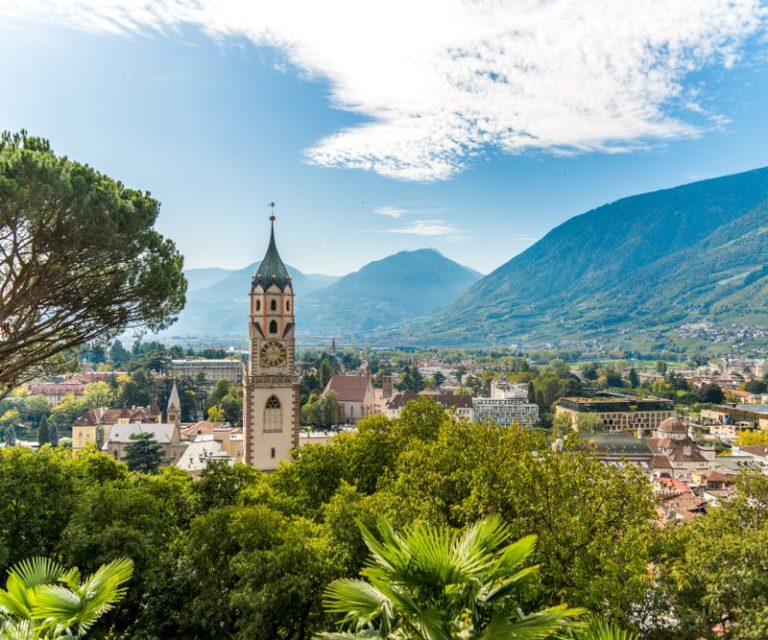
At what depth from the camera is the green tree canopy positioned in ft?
40.0

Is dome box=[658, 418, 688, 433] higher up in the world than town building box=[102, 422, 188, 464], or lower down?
lower down

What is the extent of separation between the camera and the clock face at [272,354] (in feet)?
82.8

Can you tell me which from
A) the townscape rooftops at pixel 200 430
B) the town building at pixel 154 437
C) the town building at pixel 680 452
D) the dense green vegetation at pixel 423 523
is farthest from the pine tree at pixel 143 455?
the town building at pixel 680 452

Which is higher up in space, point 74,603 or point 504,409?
point 74,603

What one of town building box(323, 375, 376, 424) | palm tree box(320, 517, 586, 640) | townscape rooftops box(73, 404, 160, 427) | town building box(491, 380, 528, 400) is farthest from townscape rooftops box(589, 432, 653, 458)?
palm tree box(320, 517, 586, 640)

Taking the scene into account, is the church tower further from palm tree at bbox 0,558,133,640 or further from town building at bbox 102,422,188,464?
town building at bbox 102,422,188,464

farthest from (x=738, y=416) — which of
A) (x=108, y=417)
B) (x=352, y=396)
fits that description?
(x=108, y=417)

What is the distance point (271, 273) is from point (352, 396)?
50.8 meters

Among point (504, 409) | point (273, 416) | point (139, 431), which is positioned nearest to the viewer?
point (273, 416)

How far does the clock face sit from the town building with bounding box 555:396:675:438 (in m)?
60.2

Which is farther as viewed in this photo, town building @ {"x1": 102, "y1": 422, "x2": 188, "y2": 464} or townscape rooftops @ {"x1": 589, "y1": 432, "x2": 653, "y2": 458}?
townscape rooftops @ {"x1": 589, "y1": 432, "x2": 653, "y2": 458}

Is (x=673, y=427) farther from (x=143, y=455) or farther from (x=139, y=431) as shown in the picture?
(x=139, y=431)

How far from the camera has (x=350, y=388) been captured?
7562 centimetres

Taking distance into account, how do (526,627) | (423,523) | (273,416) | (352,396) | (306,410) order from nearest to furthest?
(526,627) → (423,523) → (273,416) → (306,410) → (352,396)
